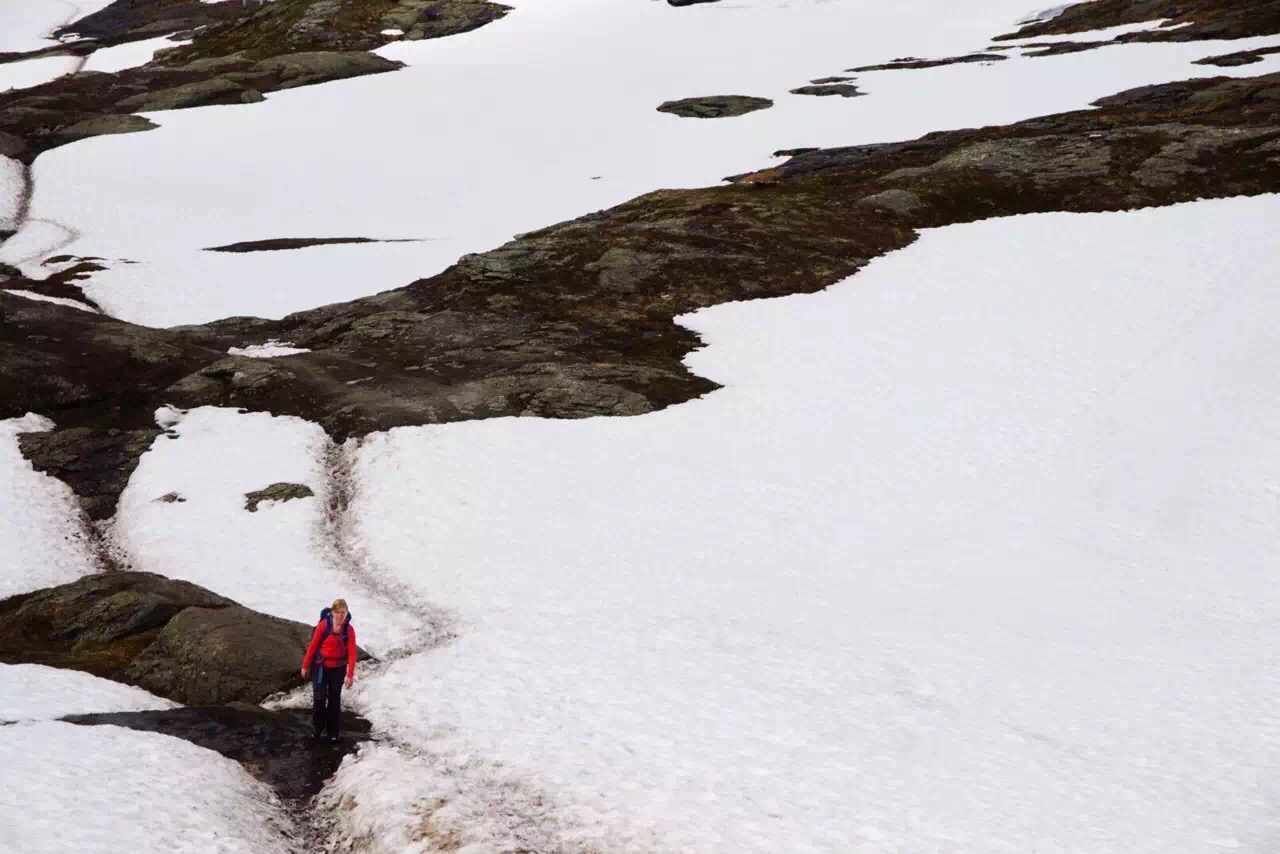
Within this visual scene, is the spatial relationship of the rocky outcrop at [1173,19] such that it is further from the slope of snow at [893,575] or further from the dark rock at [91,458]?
the dark rock at [91,458]

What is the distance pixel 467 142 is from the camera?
286 ft

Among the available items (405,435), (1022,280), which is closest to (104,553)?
(405,435)

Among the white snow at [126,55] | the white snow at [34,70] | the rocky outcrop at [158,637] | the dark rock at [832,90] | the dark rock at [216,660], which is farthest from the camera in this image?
the white snow at [126,55]

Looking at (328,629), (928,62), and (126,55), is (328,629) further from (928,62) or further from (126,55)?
(126,55)

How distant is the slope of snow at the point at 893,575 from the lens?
17438mm

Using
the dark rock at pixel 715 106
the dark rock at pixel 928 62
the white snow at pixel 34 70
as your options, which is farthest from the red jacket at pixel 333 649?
the white snow at pixel 34 70

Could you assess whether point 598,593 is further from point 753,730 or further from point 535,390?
point 535,390

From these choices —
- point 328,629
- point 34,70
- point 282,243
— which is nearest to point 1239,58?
point 282,243

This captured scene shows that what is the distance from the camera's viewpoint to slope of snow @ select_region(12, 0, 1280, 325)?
62062 mm

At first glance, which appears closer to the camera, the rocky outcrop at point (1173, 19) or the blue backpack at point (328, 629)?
the blue backpack at point (328, 629)

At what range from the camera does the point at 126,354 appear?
138 ft

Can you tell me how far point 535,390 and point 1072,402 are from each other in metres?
20.4

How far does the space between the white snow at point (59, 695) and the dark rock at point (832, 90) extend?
8701cm

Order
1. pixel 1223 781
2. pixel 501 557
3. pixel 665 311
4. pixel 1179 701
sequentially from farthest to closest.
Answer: pixel 665 311
pixel 501 557
pixel 1179 701
pixel 1223 781
